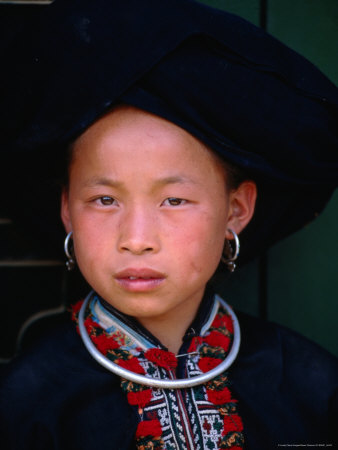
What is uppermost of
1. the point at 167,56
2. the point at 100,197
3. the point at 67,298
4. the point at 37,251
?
the point at 167,56

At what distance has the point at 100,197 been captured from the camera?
3.73 feet

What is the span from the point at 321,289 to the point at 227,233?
1.71 feet

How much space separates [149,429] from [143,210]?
18.6 inches

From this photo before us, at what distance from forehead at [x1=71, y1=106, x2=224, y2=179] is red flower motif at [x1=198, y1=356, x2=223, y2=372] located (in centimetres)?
46

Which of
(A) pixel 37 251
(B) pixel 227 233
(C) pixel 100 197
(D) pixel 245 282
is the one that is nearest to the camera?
(C) pixel 100 197

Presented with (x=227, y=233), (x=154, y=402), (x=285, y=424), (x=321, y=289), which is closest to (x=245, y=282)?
(x=321, y=289)

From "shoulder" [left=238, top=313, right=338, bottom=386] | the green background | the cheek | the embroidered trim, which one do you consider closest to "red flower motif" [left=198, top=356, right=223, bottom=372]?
the embroidered trim

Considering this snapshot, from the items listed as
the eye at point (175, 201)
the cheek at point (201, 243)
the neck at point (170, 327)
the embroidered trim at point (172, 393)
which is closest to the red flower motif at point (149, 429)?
the embroidered trim at point (172, 393)

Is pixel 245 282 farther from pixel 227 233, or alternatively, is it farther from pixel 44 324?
pixel 44 324

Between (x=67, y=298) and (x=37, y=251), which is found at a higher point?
(x=37, y=251)

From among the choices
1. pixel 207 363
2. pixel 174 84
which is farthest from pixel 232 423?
pixel 174 84

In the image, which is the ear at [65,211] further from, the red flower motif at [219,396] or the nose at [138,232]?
the red flower motif at [219,396]

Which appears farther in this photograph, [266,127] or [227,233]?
[227,233]

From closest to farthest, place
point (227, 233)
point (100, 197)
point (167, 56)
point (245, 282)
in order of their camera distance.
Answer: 1. point (167, 56)
2. point (100, 197)
3. point (227, 233)
4. point (245, 282)
